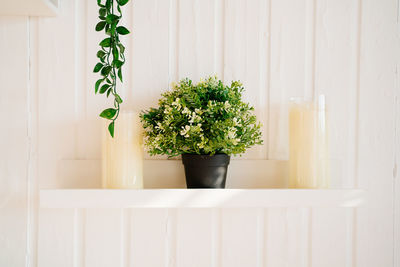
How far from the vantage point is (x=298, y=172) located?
31.6 inches

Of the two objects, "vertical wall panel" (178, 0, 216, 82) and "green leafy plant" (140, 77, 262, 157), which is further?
"vertical wall panel" (178, 0, 216, 82)

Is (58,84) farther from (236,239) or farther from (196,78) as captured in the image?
(236,239)

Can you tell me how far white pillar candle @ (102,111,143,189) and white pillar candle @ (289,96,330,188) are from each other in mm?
342

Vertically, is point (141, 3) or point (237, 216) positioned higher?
point (141, 3)

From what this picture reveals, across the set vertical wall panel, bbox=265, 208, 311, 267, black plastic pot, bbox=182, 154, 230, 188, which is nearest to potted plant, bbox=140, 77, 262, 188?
black plastic pot, bbox=182, 154, 230, 188

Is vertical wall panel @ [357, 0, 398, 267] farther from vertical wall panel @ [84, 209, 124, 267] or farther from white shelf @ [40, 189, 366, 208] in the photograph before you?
vertical wall panel @ [84, 209, 124, 267]

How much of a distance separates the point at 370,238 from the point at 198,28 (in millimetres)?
660

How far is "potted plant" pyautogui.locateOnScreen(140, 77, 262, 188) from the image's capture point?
0.74 m

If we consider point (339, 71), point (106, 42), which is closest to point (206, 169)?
point (106, 42)

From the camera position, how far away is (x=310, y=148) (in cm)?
79

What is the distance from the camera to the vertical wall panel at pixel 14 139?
86cm

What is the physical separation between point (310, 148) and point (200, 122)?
25cm

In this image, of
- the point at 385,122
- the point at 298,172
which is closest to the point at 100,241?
the point at 298,172

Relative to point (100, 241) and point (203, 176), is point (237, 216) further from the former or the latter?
point (100, 241)
